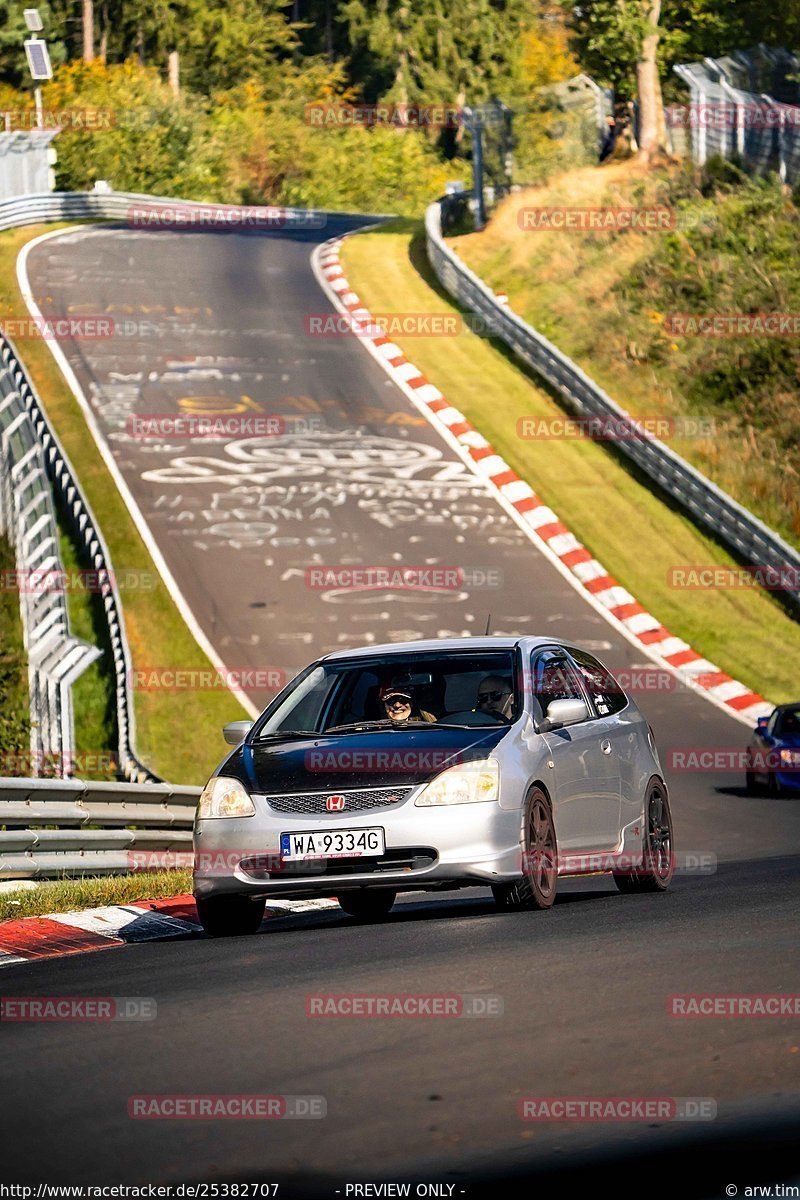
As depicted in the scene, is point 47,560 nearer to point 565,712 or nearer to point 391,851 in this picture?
point 565,712

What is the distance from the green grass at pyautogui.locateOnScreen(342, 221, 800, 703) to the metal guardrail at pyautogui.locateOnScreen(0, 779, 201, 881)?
12.7 m

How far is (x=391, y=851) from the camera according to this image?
9.32 meters

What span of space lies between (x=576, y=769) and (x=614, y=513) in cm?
2068

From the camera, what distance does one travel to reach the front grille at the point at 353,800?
9398mm

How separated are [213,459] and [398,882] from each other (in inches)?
910

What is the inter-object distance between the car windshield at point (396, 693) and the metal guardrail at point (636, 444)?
1829 centimetres

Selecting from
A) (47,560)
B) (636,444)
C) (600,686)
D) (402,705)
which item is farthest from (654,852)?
(636,444)

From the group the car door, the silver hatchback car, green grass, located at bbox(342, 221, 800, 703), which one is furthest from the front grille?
green grass, located at bbox(342, 221, 800, 703)

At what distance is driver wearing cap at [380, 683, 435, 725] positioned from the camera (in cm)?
1038

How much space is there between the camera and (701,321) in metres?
38.6

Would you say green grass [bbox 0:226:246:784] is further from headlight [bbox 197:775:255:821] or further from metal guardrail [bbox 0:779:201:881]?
headlight [bbox 197:775:255:821]

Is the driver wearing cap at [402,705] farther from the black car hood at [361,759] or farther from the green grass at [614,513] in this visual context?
the green grass at [614,513]

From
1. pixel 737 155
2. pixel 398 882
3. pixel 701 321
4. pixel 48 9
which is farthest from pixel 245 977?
pixel 48 9

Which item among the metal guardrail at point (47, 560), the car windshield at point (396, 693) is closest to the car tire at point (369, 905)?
the car windshield at point (396, 693)
